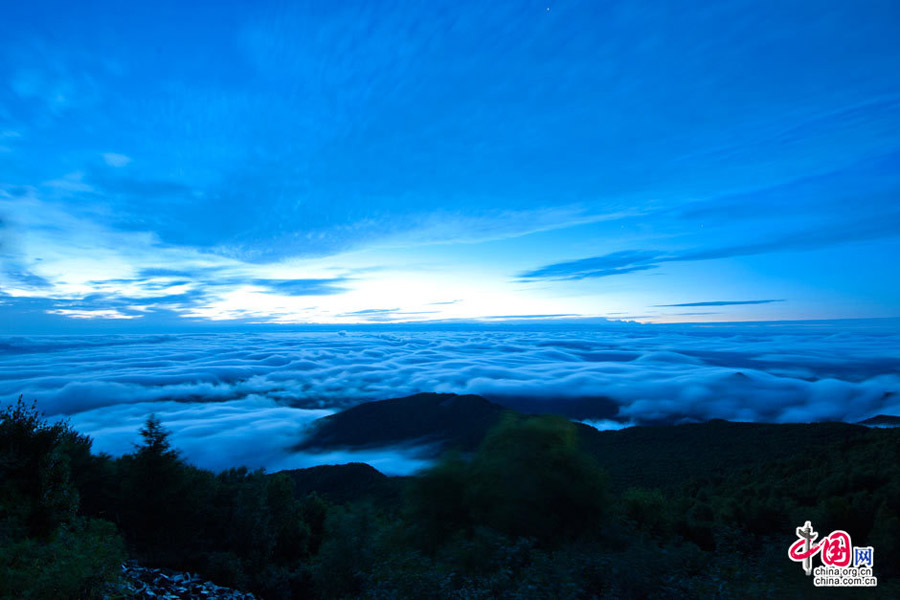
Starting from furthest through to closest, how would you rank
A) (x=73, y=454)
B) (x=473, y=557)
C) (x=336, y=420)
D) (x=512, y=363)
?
(x=512, y=363)
(x=336, y=420)
(x=73, y=454)
(x=473, y=557)

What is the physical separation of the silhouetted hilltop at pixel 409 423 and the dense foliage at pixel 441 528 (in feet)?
188

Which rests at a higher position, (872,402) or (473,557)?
(473,557)

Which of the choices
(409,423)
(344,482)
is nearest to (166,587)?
(344,482)

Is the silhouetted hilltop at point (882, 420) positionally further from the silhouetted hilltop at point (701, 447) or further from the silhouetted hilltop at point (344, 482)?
the silhouetted hilltop at point (344, 482)

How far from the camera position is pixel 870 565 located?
9.31 meters

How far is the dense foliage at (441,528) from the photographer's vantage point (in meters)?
8.36

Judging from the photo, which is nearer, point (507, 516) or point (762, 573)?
point (762, 573)

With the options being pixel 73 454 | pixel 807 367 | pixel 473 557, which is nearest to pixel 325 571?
pixel 473 557

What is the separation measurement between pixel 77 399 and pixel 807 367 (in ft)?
551

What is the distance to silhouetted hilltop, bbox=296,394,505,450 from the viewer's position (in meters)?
79.9

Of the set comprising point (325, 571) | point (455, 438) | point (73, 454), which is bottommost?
point (455, 438)

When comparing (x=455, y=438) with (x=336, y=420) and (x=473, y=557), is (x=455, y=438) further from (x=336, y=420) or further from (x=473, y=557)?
(x=473, y=557)

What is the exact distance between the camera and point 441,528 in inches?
535

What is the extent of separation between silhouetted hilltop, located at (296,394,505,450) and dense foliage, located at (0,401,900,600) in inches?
2261
